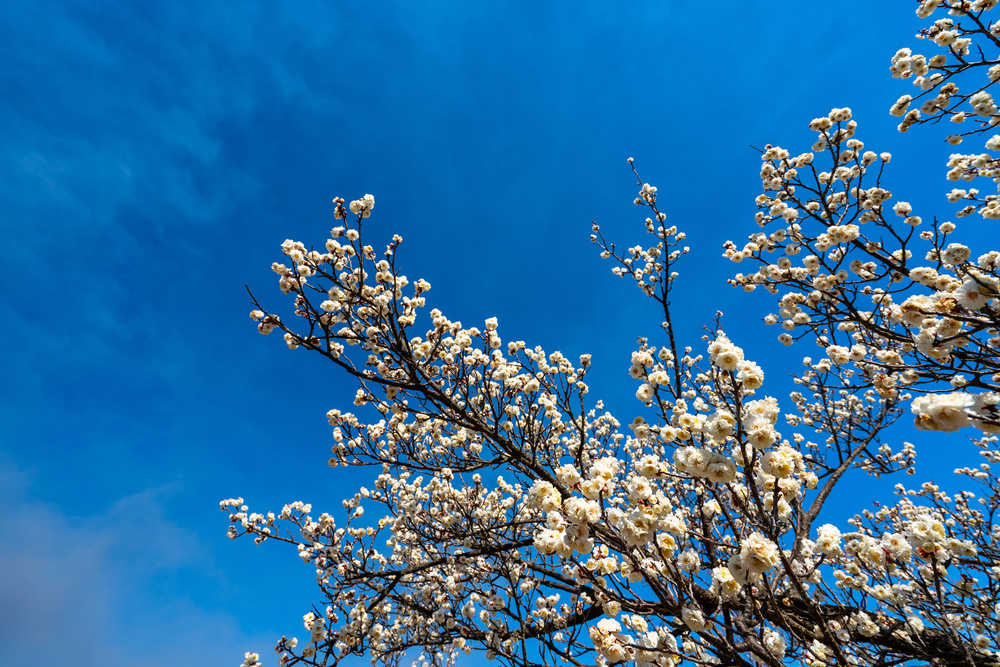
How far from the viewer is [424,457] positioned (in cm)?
620

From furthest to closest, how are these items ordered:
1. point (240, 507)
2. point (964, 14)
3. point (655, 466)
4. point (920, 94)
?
point (240, 507) → point (920, 94) → point (964, 14) → point (655, 466)

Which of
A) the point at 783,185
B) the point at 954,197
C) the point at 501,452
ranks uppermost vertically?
the point at 783,185

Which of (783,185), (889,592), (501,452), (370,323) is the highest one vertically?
(783,185)

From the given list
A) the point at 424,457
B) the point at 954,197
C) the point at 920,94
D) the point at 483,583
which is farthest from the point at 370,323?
the point at 954,197

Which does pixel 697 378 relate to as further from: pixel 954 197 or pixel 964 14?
pixel 964 14

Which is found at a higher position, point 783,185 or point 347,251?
point 783,185

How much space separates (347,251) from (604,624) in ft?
16.3

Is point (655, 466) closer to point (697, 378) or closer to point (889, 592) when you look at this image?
point (889, 592)

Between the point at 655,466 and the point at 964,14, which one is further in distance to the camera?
the point at 964,14

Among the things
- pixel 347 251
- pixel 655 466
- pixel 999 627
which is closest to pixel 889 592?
pixel 999 627

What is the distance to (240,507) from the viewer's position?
7574 mm

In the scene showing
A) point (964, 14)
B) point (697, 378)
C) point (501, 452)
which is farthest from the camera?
point (697, 378)

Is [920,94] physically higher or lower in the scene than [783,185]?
lower

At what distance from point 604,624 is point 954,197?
7099 millimetres
